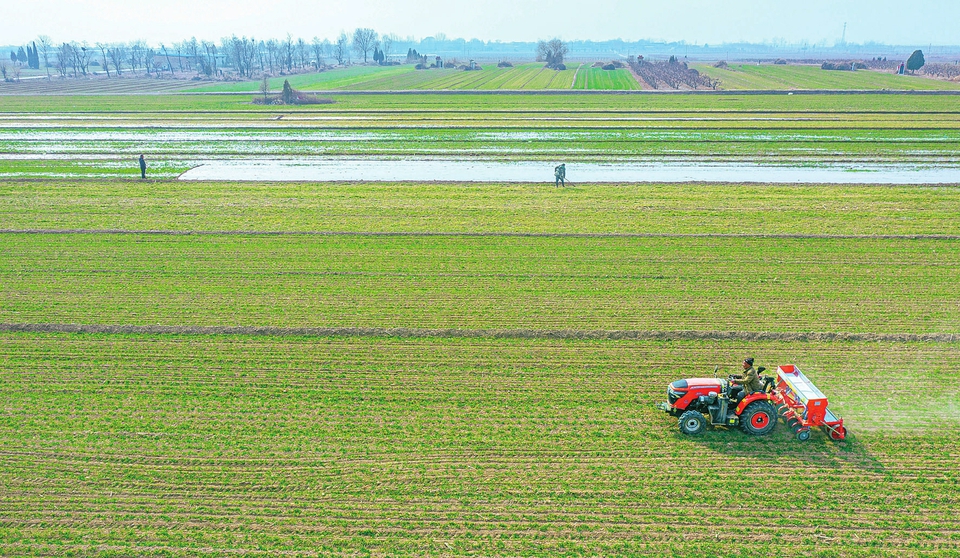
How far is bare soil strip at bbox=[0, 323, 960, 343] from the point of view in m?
15.0

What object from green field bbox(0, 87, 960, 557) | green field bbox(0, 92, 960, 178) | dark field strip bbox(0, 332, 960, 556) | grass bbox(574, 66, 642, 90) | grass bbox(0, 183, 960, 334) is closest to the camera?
dark field strip bbox(0, 332, 960, 556)

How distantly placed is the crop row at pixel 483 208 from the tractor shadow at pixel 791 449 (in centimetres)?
1185

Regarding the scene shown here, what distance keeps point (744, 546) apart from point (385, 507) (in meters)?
5.14

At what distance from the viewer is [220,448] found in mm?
11273

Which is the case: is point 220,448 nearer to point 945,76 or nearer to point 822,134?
point 822,134

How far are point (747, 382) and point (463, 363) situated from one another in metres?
5.69

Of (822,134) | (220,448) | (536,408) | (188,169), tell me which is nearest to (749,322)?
(536,408)

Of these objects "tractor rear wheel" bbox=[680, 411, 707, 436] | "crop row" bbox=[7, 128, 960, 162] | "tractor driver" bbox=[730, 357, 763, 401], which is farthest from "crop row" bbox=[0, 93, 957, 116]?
"tractor rear wheel" bbox=[680, 411, 707, 436]

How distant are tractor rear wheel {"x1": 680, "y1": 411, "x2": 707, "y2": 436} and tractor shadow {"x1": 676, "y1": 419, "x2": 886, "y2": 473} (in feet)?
0.60

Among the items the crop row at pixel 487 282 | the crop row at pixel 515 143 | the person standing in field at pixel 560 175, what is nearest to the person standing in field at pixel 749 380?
the crop row at pixel 487 282

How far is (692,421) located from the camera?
11438 mm

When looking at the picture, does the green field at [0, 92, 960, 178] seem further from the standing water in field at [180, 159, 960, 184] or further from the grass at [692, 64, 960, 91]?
the grass at [692, 64, 960, 91]

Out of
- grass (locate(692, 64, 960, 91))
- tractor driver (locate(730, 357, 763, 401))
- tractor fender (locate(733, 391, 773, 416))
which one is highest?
grass (locate(692, 64, 960, 91))

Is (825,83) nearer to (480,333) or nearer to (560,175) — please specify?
(560,175)
